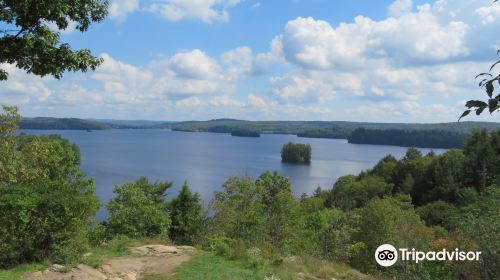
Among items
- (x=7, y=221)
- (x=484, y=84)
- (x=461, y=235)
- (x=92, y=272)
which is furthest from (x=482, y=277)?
(x=7, y=221)

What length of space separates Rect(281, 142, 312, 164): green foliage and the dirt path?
396 ft

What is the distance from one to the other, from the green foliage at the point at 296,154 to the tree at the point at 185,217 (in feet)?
342

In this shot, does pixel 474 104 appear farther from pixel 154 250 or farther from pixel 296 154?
pixel 296 154

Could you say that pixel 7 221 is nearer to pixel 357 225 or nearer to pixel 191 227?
pixel 191 227

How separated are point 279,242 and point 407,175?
6426cm

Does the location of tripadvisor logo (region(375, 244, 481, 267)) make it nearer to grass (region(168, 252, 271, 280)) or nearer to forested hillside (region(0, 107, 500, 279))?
forested hillside (region(0, 107, 500, 279))

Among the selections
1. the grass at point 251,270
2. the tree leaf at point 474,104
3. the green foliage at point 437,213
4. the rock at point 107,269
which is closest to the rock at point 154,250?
the grass at point 251,270

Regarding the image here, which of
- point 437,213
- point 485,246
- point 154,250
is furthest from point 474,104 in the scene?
point 437,213

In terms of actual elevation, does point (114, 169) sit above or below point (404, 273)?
below

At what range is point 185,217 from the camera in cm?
2869

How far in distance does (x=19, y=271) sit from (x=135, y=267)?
2733mm

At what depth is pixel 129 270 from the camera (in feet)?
33.2

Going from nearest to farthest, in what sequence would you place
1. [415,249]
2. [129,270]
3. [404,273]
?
[129,270], [404,273], [415,249]

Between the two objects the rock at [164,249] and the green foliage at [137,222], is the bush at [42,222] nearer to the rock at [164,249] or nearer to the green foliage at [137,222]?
the rock at [164,249]
